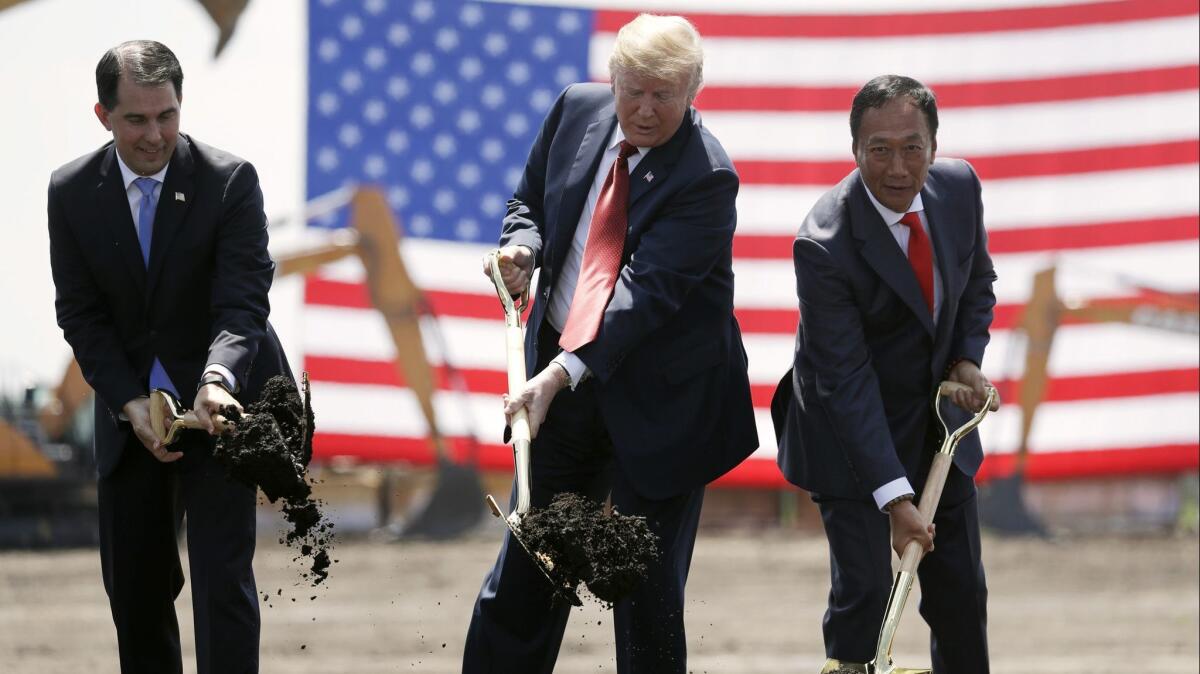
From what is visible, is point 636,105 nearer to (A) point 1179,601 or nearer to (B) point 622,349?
(B) point 622,349

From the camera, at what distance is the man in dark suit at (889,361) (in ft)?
13.0

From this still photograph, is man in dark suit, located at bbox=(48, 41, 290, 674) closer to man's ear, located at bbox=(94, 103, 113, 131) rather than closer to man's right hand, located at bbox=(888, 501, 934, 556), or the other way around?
man's ear, located at bbox=(94, 103, 113, 131)

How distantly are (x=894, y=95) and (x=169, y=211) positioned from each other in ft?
5.59

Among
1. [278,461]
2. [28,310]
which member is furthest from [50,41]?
[278,461]

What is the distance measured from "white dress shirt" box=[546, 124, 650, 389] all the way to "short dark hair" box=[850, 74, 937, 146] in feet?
1.66

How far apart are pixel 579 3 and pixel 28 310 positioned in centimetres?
332

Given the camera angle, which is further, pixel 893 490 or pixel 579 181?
pixel 579 181

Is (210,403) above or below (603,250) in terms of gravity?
below

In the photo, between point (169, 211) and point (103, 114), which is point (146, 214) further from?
point (103, 114)

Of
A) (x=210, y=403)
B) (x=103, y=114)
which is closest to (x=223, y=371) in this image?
(x=210, y=403)

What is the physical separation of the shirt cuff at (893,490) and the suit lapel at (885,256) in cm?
39

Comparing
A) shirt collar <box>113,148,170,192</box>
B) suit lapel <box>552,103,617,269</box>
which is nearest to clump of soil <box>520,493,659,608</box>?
suit lapel <box>552,103,617,269</box>

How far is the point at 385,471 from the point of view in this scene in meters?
9.55

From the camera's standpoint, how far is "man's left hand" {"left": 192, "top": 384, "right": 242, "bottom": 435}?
390 centimetres
